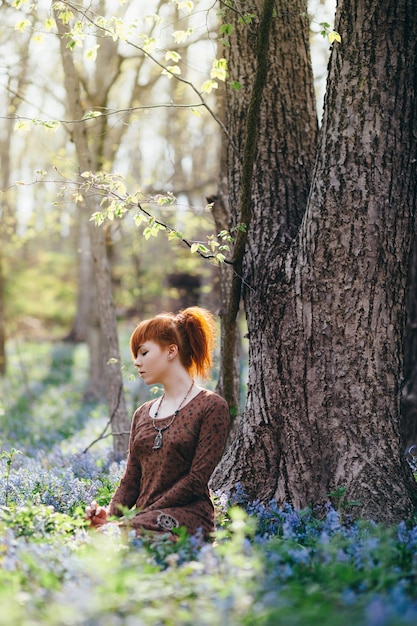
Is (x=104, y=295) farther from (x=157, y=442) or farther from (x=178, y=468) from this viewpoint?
(x=178, y=468)

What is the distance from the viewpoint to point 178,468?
Result: 430cm

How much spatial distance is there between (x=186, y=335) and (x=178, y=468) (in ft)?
2.90

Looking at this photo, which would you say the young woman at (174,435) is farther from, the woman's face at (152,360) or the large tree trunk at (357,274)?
the large tree trunk at (357,274)

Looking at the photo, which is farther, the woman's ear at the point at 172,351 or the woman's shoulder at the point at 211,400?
the woman's ear at the point at 172,351

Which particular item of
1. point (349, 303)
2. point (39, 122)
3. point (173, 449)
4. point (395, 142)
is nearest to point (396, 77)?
point (395, 142)

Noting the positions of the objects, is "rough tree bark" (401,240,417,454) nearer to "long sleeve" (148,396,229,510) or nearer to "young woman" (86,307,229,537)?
"young woman" (86,307,229,537)

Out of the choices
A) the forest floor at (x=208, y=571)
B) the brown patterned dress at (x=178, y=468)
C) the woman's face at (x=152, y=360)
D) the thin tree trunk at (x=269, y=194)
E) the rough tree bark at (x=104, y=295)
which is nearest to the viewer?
the forest floor at (x=208, y=571)

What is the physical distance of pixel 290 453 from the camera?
15.5ft

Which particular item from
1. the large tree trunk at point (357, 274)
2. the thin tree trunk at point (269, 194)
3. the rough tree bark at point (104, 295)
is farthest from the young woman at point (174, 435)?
the rough tree bark at point (104, 295)

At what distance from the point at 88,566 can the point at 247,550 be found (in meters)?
0.81

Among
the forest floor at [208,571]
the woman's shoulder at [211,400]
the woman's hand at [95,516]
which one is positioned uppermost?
the woman's shoulder at [211,400]

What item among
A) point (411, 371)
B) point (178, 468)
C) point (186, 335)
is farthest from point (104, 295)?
point (178, 468)

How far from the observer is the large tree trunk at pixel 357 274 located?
4.54 m

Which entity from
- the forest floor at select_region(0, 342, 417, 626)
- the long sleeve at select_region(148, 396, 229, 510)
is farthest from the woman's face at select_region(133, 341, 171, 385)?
the forest floor at select_region(0, 342, 417, 626)
